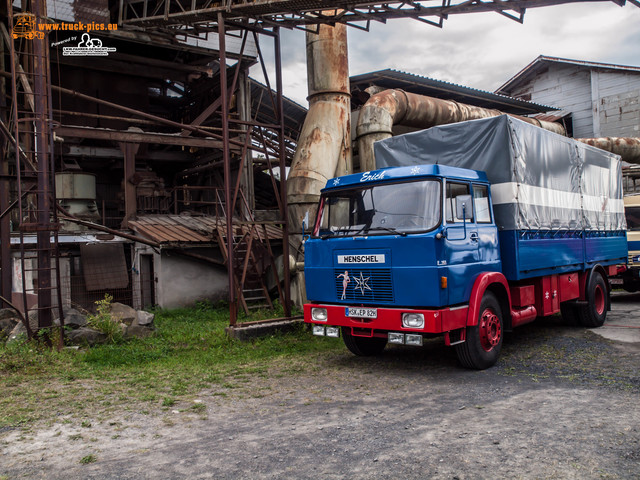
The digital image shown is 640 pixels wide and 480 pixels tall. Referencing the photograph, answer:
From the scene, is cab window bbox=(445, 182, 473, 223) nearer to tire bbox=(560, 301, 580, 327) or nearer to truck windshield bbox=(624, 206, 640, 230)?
tire bbox=(560, 301, 580, 327)

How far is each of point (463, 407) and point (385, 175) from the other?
316 centimetres

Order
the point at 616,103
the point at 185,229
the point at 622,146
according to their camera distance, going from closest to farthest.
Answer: the point at 185,229 < the point at 622,146 < the point at 616,103

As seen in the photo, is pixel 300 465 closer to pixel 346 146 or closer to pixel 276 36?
pixel 276 36

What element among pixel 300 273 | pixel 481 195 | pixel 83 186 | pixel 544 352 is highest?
pixel 83 186

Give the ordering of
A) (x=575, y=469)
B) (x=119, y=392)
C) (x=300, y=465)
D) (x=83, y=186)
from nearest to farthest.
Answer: (x=575, y=469) < (x=300, y=465) < (x=119, y=392) < (x=83, y=186)

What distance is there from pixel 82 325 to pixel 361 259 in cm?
590

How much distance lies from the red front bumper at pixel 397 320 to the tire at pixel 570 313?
4.36 metres

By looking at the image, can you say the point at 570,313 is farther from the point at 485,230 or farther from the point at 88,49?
the point at 88,49

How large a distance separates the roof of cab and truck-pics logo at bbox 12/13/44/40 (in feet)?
19.5

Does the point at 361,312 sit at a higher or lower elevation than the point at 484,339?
higher

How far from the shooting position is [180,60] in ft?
66.9

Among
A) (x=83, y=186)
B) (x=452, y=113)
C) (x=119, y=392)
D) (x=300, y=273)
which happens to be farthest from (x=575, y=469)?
(x=83, y=186)

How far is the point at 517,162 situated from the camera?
805cm

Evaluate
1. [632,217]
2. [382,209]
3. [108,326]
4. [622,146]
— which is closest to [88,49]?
[108,326]
